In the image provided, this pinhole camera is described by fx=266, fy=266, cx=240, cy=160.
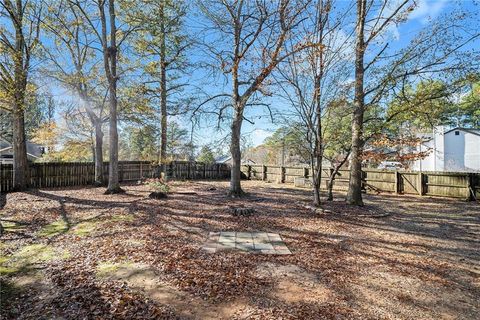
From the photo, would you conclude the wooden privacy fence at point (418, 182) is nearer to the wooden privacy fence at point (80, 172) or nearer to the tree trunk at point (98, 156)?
the wooden privacy fence at point (80, 172)

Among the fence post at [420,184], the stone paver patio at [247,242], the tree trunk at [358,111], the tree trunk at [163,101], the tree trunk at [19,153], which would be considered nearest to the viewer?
the stone paver patio at [247,242]

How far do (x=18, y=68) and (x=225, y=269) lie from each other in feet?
33.1

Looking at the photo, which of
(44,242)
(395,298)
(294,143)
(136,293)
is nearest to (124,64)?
(294,143)

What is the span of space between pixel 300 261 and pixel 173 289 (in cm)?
195

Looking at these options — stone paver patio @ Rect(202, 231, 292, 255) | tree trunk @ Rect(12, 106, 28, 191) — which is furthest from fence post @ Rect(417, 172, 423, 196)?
tree trunk @ Rect(12, 106, 28, 191)

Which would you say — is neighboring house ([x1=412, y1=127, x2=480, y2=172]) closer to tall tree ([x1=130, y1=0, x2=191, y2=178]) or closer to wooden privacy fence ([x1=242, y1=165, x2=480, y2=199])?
wooden privacy fence ([x1=242, y1=165, x2=480, y2=199])

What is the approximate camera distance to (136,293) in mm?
2854

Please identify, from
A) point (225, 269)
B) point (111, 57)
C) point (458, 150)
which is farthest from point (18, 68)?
point (458, 150)

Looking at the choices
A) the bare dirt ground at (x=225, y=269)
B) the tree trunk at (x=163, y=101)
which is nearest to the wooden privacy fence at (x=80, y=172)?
the tree trunk at (x=163, y=101)

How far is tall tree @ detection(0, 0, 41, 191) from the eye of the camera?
344 inches

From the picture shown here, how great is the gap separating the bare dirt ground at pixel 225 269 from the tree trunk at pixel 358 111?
2.32 metres

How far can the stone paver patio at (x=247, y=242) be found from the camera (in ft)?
14.6

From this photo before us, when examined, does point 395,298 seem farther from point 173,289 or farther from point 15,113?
point 15,113

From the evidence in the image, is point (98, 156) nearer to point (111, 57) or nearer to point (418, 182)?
point (111, 57)
